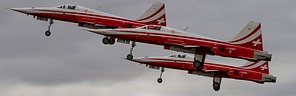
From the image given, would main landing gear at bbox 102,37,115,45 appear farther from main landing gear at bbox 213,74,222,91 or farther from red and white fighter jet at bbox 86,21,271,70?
main landing gear at bbox 213,74,222,91

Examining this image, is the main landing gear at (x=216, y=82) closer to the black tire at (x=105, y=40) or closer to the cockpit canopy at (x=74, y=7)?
the black tire at (x=105, y=40)

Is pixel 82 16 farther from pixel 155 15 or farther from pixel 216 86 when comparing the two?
pixel 216 86

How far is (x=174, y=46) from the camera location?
368 ft

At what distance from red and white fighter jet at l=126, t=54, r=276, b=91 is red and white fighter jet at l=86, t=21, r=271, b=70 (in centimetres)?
1484

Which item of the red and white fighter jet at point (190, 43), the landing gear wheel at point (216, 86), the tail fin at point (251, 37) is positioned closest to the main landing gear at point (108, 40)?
the red and white fighter jet at point (190, 43)

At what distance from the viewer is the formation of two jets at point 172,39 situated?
112000 millimetres

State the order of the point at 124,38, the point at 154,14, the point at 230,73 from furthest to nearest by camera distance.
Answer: the point at 230,73 < the point at 154,14 < the point at 124,38

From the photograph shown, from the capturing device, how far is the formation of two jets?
11200 centimetres

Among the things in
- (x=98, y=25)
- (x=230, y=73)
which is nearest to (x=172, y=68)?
(x=230, y=73)

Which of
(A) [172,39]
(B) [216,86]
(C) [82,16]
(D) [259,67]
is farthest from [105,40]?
(D) [259,67]

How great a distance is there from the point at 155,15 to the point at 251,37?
1307 centimetres

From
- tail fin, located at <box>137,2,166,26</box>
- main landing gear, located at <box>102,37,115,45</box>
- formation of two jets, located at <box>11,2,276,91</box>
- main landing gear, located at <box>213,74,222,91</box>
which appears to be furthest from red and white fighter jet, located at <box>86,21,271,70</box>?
main landing gear, located at <box>213,74,222,91</box>

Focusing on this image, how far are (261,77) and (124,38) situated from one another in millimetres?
23950

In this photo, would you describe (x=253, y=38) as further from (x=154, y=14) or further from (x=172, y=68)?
(x=172, y=68)
